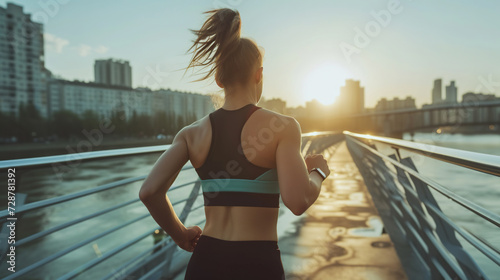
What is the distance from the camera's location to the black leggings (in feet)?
4.01

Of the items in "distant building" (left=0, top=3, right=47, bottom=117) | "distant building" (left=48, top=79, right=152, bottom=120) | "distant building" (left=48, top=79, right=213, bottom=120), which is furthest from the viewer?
"distant building" (left=48, top=79, right=152, bottom=120)

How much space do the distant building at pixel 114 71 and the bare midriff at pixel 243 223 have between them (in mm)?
130392

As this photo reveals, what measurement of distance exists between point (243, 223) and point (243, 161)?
205mm

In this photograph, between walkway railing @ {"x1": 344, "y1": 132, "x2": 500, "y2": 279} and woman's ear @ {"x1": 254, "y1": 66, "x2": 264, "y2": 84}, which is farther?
walkway railing @ {"x1": 344, "y1": 132, "x2": 500, "y2": 279}

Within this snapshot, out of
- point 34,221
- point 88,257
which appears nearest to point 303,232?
point 88,257

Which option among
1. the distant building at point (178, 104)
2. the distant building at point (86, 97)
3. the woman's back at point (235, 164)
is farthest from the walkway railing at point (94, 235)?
the distant building at point (178, 104)

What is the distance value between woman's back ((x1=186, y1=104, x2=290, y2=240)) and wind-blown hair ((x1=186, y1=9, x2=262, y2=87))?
0.12 m

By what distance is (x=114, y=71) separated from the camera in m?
127

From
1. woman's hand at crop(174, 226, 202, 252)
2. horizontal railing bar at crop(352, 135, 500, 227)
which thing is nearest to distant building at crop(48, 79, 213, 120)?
horizontal railing bar at crop(352, 135, 500, 227)

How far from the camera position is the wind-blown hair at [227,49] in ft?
4.08

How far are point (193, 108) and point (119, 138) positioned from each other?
6462cm

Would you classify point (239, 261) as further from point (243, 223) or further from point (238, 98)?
point (238, 98)

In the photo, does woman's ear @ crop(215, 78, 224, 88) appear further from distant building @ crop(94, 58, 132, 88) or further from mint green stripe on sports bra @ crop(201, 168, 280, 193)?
distant building @ crop(94, 58, 132, 88)

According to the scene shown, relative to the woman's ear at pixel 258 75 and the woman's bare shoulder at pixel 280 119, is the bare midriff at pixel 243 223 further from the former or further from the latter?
the woman's ear at pixel 258 75
